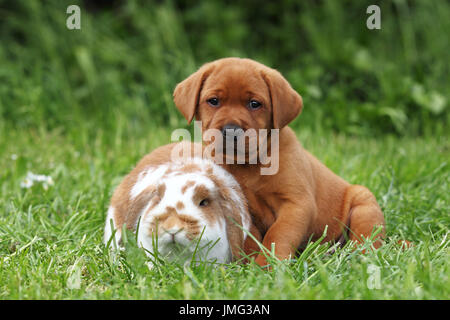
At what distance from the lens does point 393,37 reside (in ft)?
26.7

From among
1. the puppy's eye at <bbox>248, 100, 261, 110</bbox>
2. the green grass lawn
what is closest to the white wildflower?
the green grass lawn

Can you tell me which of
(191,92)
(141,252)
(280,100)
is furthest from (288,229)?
(191,92)

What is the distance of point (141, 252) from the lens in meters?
2.91

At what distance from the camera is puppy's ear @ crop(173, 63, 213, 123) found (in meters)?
3.39

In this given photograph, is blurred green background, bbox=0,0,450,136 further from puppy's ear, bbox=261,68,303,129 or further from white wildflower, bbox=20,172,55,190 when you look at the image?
puppy's ear, bbox=261,68,303,129

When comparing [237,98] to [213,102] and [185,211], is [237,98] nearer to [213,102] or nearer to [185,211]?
[213,102]

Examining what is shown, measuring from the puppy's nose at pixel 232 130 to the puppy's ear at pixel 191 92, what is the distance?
0.36 m

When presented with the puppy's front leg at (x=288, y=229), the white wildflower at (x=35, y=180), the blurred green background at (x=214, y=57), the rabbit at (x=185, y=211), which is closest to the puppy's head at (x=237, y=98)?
the rabbit at (x=185, y=211)

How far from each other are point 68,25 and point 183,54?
5.00 ft

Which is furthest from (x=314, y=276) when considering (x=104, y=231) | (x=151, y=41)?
(x=151, y=41)

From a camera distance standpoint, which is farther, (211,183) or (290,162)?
(290,162)

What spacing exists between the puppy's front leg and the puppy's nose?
0.53m
